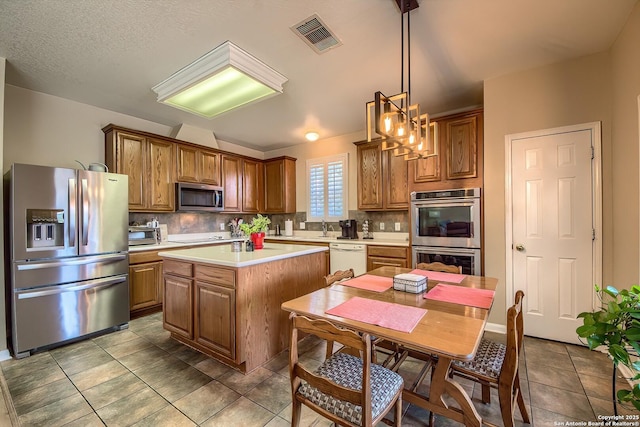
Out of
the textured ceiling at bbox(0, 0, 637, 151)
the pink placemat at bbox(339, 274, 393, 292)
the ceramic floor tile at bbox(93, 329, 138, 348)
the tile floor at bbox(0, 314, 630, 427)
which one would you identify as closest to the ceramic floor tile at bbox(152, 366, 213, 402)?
the tile floor at bbox(0, 314, 630, 427)

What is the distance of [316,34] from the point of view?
7.21 ft

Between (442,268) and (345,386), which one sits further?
(442,268)

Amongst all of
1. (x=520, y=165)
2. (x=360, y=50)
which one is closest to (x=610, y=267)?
(x=520, y=165)

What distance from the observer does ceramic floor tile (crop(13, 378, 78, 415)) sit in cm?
184

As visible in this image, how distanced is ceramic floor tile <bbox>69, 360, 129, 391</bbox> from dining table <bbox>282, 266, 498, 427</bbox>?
1808 mm

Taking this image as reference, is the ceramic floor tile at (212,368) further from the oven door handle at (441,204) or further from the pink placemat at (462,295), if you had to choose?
the oven door handle at (441,204)

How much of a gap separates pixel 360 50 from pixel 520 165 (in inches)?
81.4

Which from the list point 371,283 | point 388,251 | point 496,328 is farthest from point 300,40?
point 496,328

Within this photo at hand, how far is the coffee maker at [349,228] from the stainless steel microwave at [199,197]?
7.06ft

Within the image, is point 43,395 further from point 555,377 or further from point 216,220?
point 555,377

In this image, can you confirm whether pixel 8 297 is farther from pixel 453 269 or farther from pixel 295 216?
pixel 453 269

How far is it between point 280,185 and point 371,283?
3.73 m

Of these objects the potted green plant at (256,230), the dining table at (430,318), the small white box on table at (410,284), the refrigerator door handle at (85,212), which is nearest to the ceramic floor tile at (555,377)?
the dining table at (430,318)

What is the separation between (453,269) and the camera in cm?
240
